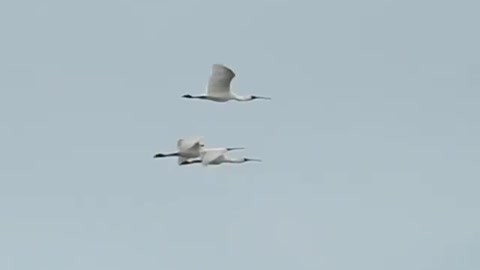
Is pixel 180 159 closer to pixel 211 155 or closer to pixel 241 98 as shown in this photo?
pixel 211 155

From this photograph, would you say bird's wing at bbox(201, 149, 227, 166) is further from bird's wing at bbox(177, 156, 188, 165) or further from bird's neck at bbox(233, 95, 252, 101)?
bird's neck at bbox(233, 95, 252, 101)

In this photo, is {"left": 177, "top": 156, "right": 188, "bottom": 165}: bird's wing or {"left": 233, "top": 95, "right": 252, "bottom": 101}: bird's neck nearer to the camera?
{"left": 177, "top": 156, "right": 188, "bottom": 165}: bird's wing

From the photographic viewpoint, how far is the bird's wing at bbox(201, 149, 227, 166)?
70319 millimetres

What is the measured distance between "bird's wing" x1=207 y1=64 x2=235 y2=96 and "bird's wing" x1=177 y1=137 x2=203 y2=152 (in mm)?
1995

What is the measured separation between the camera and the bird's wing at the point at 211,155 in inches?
2768

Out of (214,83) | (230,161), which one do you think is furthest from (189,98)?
(230,161)

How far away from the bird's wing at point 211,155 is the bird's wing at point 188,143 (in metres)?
0.40

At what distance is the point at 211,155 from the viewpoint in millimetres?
71812

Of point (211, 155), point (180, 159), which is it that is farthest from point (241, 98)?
point (180, 159)

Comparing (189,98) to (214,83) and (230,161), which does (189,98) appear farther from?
(230,161)

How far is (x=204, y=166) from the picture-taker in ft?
224

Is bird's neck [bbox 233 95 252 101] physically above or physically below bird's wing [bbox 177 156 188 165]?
above

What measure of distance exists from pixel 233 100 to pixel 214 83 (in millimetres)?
1593

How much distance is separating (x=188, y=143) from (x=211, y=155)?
861 millimetres
